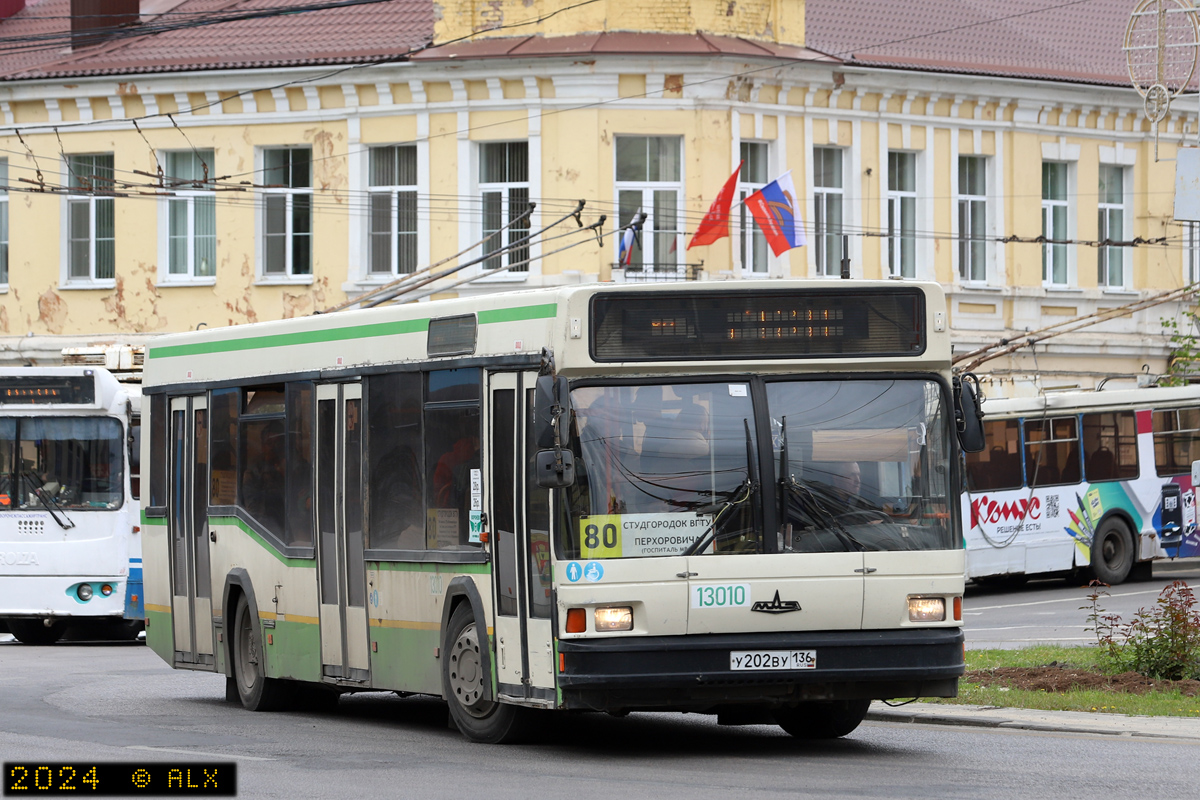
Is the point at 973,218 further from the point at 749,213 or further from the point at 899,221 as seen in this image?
the point at 749,213

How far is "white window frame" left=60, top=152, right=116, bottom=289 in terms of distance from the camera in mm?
36938

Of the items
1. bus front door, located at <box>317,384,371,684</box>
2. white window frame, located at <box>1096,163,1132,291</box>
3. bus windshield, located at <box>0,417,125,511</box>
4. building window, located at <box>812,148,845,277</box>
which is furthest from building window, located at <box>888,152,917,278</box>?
bus front door, located at <box>317,384,371,684</box>

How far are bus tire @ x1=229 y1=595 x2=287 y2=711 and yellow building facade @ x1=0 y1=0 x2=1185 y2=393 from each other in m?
17.1

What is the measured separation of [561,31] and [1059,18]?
12.0 metres

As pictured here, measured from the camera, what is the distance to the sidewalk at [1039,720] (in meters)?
12.9

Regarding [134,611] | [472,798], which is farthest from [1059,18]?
[472,798]

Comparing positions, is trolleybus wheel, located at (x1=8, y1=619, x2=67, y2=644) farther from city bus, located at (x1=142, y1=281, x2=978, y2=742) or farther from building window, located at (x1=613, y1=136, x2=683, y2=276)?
city bus, located at (x1=142, y1=281, x2=978, y2=742)

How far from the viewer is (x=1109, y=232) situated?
39312mm

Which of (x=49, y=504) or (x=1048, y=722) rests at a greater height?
(x=49, y=504)

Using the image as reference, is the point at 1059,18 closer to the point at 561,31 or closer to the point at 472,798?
the point at 561,31

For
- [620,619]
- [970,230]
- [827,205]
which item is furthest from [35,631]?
[970,230]

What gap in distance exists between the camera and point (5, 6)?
41.7 meters

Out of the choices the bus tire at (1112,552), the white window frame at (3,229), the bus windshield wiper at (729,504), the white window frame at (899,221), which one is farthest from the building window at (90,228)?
the bus windshield wiper at (729,504)

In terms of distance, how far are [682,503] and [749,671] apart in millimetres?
961
